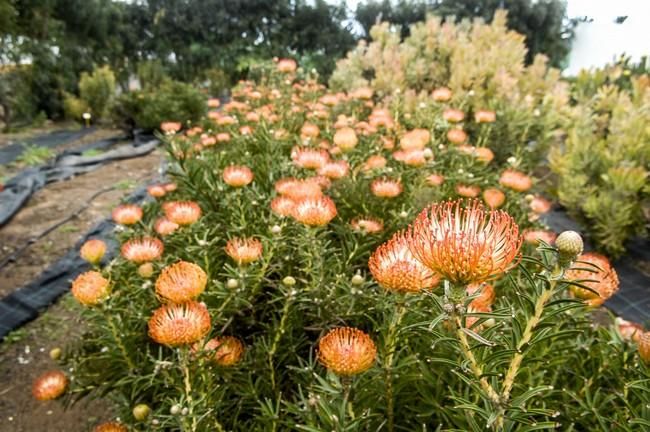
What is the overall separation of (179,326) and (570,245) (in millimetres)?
745

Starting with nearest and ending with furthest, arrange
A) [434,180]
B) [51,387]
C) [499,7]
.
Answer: [51,387] → [434,180] → [499,7]

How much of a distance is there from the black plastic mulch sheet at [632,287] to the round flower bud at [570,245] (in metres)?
2.44

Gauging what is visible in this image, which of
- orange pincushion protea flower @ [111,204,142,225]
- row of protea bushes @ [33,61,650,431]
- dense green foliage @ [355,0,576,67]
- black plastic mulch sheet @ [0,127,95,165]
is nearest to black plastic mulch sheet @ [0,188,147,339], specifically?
orange pincushion protea flower @ [111,204,142,225]

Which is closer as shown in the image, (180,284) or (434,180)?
(180,284)

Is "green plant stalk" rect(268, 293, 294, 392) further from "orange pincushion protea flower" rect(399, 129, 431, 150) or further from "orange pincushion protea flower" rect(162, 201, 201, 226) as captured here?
"orange pincushion protea flower" rect(399, 129, 431, 150)

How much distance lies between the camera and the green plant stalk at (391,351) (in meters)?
0.93

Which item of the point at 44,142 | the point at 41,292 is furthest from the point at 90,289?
the point at 44,142

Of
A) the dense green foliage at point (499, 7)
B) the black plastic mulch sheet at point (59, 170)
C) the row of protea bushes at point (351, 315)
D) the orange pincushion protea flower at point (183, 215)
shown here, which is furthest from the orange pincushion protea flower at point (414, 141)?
the dense green foliage at point (499, 7)

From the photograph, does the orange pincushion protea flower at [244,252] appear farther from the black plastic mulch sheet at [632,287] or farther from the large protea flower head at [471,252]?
the black plastic mulch sheet at [632,287]

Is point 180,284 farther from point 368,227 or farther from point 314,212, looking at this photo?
point 368,227

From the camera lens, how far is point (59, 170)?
20.0ft

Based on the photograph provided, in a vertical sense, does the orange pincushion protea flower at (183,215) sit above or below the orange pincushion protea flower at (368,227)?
above

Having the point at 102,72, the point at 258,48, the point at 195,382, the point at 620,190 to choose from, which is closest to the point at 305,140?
the point at 195,382

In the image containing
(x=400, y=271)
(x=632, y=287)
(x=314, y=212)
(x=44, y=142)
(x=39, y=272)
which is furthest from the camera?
(x=44, y=142)
